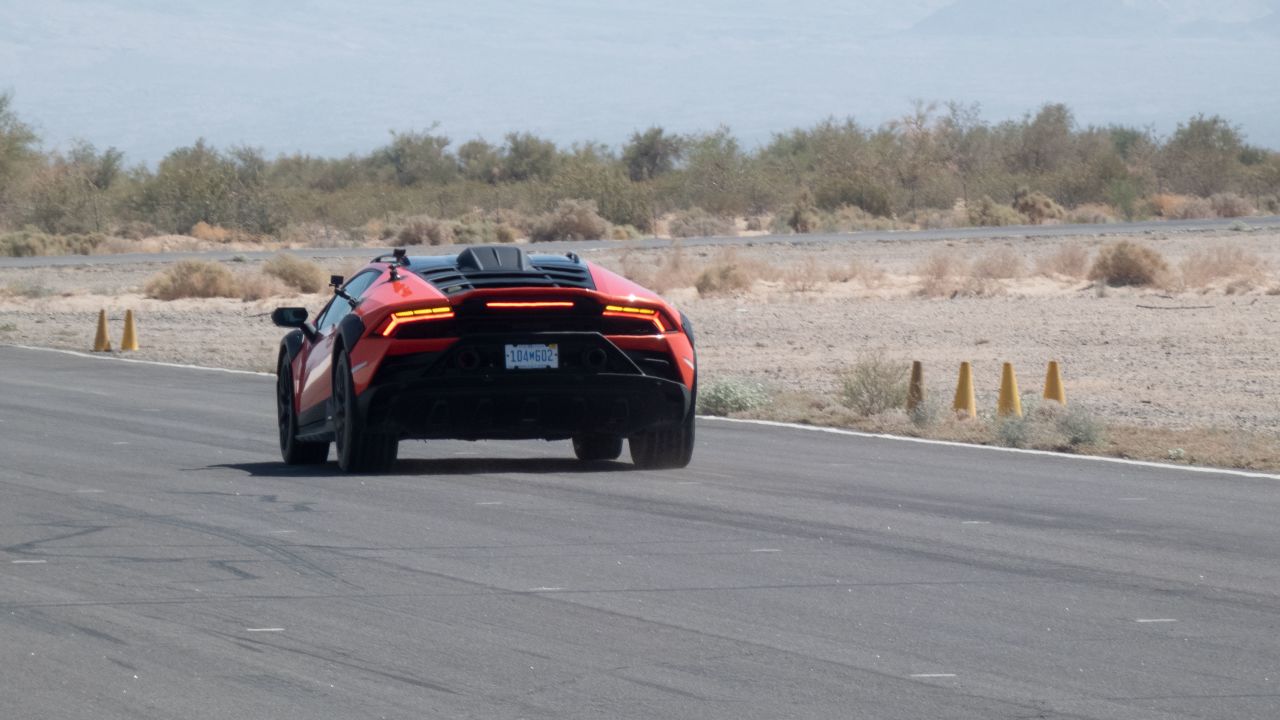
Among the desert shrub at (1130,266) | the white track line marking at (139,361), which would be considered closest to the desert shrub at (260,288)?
the white track line marking at (139,361)

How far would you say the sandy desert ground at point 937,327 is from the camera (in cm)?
2206

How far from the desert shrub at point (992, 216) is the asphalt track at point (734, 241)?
7.62 m

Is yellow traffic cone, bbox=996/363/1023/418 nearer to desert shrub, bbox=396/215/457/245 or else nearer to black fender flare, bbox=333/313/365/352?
black fender flare, bbox=333/313/365/352

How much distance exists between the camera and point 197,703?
6.79 meters

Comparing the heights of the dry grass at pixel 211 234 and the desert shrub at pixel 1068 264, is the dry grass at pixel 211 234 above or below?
above

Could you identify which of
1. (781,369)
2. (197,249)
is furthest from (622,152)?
(781,369)

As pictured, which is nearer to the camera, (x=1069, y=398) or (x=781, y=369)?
(x=1069, y=398)

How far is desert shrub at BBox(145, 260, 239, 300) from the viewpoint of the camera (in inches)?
1860

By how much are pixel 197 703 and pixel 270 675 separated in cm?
47

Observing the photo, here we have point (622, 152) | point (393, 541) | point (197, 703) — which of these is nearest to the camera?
point (197, 703)

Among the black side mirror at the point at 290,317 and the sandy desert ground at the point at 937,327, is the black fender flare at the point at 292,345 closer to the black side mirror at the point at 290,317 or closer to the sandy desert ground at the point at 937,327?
the black side mirror at the point at 290,317

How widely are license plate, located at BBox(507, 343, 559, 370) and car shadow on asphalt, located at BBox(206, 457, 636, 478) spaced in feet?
4.78

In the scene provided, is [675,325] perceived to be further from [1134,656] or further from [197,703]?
[197,703]

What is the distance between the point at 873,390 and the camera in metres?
19.6
